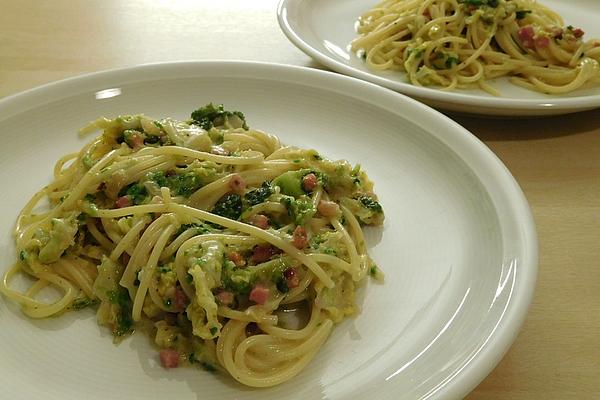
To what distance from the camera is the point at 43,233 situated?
1.90 m

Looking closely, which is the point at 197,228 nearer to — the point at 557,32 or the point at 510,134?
the point at 510,134

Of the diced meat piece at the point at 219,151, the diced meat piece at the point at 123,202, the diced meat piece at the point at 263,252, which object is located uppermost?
the diced meat piece at the point at 219,151

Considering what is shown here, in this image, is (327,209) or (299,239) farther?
(327,209)

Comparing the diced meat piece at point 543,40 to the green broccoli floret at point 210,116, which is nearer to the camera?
the green broccoli floret at point 210,116

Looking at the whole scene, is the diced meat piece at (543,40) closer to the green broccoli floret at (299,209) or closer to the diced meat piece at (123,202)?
the green broccoli floret at (299,209)

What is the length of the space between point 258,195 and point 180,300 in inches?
16.9

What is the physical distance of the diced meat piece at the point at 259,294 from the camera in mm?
1677

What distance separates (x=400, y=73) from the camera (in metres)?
3.22

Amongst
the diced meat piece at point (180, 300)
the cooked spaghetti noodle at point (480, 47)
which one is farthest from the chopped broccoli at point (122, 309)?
the cooked spaghetti noodle at point (480, 47)

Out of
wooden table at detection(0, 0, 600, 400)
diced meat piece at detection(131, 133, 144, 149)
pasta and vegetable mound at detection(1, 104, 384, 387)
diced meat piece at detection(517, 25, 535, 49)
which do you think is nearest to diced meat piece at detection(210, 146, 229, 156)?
pasta and vegetable mound at detection(1, 104, 384, 387)

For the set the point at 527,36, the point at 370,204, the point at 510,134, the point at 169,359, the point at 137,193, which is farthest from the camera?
the point at 527,36

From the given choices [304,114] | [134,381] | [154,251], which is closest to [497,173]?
[304,114]

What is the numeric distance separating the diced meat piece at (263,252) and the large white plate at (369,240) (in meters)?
0.29

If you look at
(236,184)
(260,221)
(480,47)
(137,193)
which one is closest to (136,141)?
(137,193)
